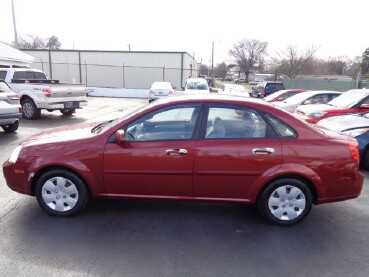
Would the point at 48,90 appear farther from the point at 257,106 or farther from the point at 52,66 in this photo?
the point at 52,66

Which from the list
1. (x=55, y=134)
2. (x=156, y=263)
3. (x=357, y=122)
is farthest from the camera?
(x=357, y=122)

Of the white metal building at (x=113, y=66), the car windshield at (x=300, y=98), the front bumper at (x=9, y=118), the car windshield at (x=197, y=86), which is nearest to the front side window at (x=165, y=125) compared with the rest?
the front bumper at (x=9, y=118)

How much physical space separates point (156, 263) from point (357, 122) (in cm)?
555

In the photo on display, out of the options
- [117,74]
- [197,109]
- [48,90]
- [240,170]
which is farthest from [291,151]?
[117,74]

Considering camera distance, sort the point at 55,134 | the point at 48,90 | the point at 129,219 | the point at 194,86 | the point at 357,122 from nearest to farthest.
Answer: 1. the point at 129,219
2. the point at 55,134
3. the point at 357,122
4. the point at 48,90
5. the point at 194,86

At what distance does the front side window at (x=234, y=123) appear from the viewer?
369cm

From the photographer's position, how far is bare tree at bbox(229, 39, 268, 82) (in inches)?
2662

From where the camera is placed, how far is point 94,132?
13.1 feet

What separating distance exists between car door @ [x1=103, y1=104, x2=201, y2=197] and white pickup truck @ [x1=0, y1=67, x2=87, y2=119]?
8368 mm

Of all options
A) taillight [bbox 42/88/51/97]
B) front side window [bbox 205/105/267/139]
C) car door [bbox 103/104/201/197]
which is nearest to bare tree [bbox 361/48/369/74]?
taillight [bbox 42/88/51/97]

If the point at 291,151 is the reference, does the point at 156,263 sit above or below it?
below

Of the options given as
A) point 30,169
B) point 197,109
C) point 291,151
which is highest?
point 197,109

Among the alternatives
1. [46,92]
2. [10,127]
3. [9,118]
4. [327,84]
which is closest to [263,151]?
[9,118]

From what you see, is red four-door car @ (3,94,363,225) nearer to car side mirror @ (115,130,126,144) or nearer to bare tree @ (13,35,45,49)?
car side mirror @ (115,130,126,144)
